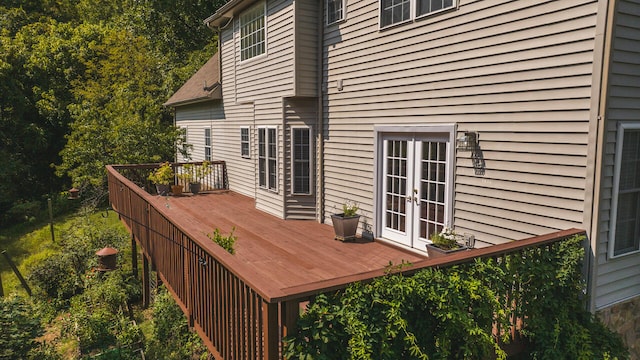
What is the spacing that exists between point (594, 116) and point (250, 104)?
937 centimetres

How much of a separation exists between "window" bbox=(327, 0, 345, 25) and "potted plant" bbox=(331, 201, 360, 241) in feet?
12.2

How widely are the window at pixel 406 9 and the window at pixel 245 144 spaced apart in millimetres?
6425

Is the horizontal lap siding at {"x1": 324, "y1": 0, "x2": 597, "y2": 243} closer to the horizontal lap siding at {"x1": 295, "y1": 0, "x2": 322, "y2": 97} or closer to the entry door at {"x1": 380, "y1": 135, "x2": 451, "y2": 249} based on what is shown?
the entry door at {"x1": 380, "y1": 135, "x2": 451, "y2": 249}

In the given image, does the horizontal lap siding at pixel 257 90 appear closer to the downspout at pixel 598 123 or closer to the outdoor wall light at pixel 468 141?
the outdoor wall light at pixel 468 141

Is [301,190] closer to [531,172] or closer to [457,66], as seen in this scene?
[457,66]

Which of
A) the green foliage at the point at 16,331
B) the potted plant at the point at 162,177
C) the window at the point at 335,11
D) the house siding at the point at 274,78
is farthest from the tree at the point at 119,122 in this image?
the green foliage at the point at 16,331

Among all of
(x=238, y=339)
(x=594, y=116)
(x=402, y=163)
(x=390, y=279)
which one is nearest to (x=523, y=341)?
(x=390, y=279)

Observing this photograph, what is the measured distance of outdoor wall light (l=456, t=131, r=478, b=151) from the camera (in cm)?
552

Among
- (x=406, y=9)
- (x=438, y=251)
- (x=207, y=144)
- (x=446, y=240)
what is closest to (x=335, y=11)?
(x=406, y=9)

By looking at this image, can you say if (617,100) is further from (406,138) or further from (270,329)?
(270,329)

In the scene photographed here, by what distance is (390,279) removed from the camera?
3.11m

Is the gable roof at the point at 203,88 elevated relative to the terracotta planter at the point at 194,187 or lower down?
elevated

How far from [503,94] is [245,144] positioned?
8.88m

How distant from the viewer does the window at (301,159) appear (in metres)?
9.28
